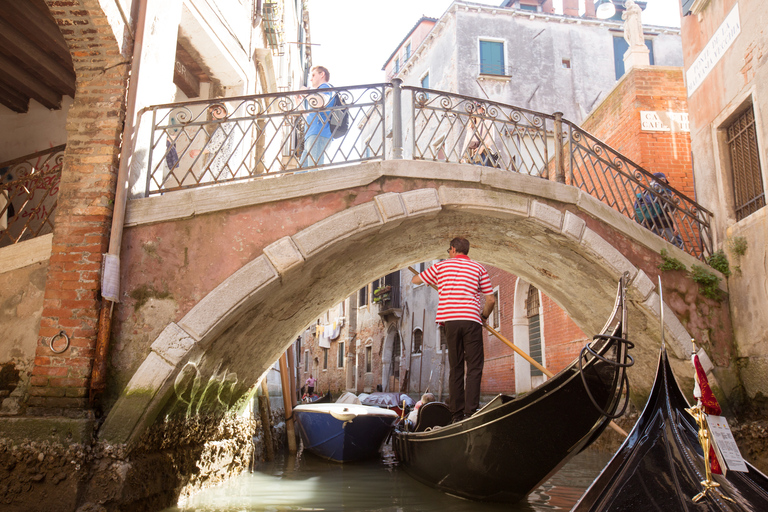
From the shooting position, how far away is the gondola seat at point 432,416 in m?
5.34

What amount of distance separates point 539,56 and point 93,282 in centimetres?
1372

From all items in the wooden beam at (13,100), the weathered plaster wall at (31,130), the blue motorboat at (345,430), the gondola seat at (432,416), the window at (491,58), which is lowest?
the blue motorboat at (345,430)

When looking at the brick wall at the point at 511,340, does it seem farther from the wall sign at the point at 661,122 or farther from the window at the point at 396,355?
the window at the point at 396,355

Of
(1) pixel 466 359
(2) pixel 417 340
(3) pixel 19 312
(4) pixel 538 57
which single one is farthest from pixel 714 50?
(2) pixel 417 340

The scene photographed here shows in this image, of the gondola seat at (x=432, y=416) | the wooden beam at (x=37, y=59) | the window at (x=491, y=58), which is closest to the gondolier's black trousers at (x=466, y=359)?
the gondola seat at (x=432, y=416)

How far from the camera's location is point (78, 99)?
381cm

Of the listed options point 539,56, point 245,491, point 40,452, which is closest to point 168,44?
point 40,452

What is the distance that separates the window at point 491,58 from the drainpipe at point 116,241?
467 inches

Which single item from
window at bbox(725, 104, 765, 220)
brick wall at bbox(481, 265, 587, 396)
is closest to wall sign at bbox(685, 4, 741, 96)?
window at bbox(725, 104, 765, 220)

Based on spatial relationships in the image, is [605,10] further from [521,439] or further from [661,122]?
[521,439]

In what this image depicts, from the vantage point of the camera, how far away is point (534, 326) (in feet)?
31.6

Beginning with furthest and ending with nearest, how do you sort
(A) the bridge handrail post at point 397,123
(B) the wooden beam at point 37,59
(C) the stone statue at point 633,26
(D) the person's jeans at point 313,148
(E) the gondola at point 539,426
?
(C) the stone statue at point 633,26, (B) the wooden beam at point 37,59, (A) the bridge handrail post at point 397,123, (D) the person's jeans at point 313,148, (E) the gondola at point 539,426

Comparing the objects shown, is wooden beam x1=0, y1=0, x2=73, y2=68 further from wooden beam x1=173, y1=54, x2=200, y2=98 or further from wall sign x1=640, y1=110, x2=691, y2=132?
wall sign x1=640, y1=110, x2=691, y2=132

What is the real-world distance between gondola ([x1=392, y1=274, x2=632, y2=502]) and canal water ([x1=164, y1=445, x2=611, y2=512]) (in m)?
0.26
